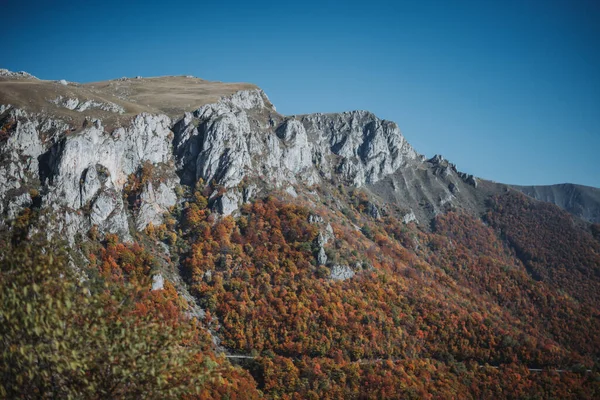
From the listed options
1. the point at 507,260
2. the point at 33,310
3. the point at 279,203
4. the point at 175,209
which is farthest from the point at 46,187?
the point at 507,260

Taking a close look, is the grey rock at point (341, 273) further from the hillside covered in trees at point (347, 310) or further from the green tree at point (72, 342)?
the green tree at point (72, 342)

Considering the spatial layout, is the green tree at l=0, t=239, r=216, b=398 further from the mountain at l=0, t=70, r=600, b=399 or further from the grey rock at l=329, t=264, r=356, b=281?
the grey rock at l=329, t=264, r=356, b=281

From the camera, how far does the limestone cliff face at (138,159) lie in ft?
279

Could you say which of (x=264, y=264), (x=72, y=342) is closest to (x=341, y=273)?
(x=264, y=264)

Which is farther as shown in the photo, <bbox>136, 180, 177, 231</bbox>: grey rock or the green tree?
<bbox>136, 180, 177, 231</bbox>: grey rock

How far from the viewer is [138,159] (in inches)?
4444

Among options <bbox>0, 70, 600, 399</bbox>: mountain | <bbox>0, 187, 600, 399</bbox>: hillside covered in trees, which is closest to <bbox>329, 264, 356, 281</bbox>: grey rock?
<bbox>0, 70, 600, 399</bbox>: mountain

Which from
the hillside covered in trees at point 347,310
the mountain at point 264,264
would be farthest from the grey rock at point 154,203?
the hillside covered in trees at point 347,310

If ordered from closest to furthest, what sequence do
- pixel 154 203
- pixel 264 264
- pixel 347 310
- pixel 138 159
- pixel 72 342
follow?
pixel 72 342 → pixel 347 310 → pixel 264 264 → pixel 154 203 → pixel 138 159

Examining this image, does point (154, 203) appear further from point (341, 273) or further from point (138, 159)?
point (341, 273)

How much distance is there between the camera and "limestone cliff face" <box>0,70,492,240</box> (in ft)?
279

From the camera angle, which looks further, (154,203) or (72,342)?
(154,203)

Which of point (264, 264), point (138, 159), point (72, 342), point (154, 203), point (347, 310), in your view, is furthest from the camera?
point (138, 159)

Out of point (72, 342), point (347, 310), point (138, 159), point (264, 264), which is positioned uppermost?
point (138, 159)
